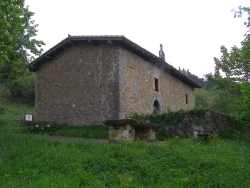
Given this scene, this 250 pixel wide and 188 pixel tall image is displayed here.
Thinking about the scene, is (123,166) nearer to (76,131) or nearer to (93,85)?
(76,131)

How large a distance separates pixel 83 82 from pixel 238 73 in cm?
1051

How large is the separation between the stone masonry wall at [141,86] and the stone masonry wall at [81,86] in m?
0.50

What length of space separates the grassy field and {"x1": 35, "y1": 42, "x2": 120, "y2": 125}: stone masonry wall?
16.4ft

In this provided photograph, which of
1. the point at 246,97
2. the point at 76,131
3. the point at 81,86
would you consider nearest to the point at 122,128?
the point at 76,131

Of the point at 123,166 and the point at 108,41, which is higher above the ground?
the point at 108,41

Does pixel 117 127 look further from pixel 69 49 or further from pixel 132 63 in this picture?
pixel 69 49

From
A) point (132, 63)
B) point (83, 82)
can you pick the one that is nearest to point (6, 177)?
point (83, 82)

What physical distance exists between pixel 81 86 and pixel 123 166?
829cm

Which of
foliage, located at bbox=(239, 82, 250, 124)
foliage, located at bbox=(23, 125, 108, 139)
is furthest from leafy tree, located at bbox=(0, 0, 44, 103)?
foliage, located at bbox=(239, 82, 250, 124)

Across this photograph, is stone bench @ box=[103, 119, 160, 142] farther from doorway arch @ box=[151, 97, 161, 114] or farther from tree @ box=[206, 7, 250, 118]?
tree @ box=[206, 7, 250, 118]

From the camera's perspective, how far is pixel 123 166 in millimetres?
7141

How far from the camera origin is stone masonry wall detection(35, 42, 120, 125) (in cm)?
1417

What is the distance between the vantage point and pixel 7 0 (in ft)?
36.8

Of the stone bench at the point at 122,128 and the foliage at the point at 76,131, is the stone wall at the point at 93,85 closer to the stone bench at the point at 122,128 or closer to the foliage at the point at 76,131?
the foliage at the point at 76,131
